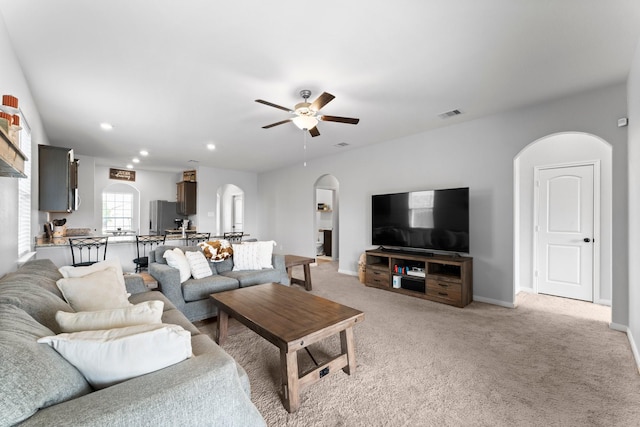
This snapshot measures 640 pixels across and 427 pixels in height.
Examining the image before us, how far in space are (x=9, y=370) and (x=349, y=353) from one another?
74.0 inches

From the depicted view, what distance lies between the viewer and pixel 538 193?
4320 millimetres

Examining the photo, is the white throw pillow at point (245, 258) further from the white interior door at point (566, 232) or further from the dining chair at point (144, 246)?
the white interior door at point (566, 232)

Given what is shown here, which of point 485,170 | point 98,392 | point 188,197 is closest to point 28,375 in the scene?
point 98,392

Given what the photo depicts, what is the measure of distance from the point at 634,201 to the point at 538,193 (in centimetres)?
197

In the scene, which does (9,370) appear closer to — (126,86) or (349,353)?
(349,353)

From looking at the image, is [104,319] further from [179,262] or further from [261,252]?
[261,252]

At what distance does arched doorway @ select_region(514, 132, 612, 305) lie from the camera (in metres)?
3.76

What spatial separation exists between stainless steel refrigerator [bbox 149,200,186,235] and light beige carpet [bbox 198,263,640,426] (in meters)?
5.78

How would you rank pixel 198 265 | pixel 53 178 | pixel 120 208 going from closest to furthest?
pixel 198 265
pixel 53 178
pixel 120 208

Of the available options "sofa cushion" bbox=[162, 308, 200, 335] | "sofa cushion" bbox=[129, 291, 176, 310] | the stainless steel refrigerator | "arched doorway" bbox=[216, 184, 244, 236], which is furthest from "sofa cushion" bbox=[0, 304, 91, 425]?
"arched doorway" bbox=[216, 184, 244, 236]

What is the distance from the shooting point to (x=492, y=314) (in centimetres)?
343

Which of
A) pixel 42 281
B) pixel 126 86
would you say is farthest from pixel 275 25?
pixel 42 281

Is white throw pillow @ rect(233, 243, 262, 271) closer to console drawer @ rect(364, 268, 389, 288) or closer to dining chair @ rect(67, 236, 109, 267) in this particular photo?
console drawer @ rect(364, 268, 389, 288)

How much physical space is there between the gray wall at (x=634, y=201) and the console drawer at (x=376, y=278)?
264 centimetres
